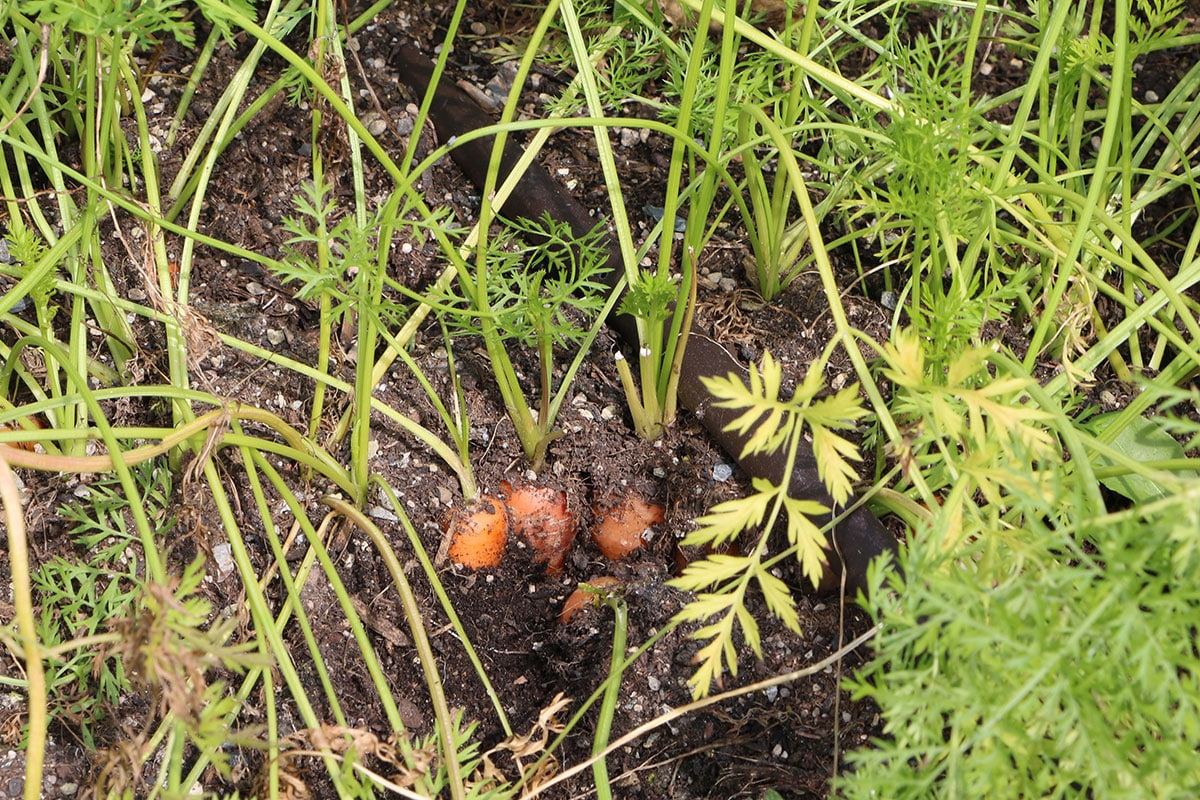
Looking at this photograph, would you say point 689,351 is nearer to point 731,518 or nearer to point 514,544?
point 514,544

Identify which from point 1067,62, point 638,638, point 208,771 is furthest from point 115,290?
point 1067,62

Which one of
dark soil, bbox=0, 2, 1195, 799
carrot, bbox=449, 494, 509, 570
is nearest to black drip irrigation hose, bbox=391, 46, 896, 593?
dark soil, bbox=0, 2, 1195, 799

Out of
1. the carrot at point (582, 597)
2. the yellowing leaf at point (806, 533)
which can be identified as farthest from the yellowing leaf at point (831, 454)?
the carrot at point (582, 597)

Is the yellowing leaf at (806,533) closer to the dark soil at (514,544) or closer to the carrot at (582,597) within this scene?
the dark soil at (514,544)

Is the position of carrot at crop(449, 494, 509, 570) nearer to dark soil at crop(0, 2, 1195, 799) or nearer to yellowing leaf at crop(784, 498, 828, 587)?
dark soil at crop(0, 2, 1195, 799)

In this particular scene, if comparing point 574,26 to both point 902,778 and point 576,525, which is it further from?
point 902,778
